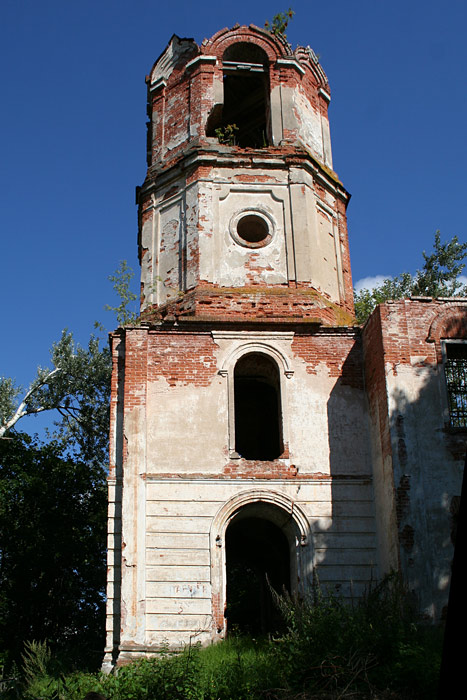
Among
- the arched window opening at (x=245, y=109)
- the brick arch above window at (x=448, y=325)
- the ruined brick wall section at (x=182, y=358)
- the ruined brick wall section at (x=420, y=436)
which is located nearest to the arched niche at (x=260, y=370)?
the ruined brick wall section at (x=182, y=358)

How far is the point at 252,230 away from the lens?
52.2 ft

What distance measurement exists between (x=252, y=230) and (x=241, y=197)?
0.64 metres

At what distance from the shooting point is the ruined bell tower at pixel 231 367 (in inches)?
500

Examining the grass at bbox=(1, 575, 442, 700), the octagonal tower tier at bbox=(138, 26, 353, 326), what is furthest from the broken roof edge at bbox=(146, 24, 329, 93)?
the grass at bbox=(1, 575, 442, 700)

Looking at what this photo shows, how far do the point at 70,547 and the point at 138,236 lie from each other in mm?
8089

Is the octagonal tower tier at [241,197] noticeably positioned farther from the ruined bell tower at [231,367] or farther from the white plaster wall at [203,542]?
the white plaster wall at [203,542]

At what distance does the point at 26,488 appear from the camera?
20828 millimetres

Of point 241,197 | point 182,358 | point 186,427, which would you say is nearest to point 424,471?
point 186,427

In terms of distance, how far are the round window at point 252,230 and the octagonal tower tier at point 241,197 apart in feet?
0.06

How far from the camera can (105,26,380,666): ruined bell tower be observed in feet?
41.7

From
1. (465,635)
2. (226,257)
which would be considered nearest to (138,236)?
(226,257)

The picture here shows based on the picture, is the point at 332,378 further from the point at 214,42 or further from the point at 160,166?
the point at 214,42

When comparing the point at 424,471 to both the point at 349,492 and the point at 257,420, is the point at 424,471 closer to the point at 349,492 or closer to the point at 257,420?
the point at 349,492

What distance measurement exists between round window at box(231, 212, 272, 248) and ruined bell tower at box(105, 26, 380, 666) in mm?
29
